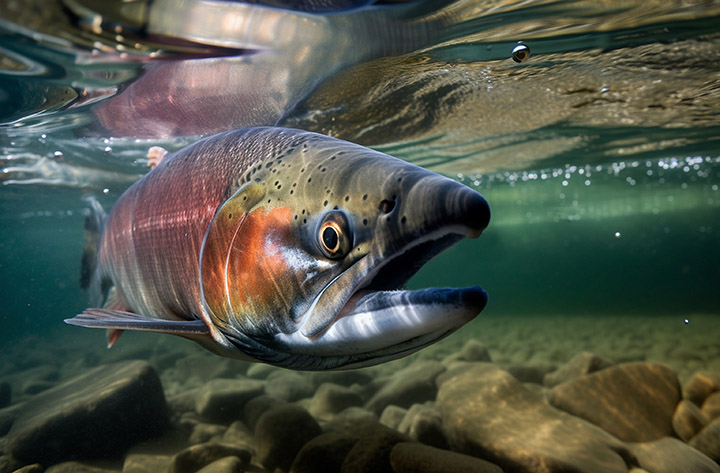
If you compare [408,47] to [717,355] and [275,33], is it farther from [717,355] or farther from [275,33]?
[717,355]

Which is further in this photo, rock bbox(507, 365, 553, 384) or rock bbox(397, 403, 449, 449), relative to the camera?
rock bbox(507, 365, 553, 384)

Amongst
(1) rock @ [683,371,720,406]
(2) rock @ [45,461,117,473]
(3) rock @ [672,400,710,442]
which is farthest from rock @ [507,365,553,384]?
(2) rock @ [45,461,117,473]

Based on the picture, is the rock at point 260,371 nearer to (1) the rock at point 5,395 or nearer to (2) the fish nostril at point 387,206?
(1) the rock at point 5,395

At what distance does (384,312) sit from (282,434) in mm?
4000

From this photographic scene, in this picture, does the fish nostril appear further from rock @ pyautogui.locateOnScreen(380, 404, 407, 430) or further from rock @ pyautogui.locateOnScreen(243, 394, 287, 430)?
rock @ pyautogui.locateOnScreen(380, 404, 407, 430)

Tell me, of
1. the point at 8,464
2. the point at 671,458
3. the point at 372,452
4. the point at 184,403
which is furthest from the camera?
the point at 184,403

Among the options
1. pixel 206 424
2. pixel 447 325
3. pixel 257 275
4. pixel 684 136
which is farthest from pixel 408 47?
pixel 684 136

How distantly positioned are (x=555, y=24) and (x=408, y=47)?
1.99 meters

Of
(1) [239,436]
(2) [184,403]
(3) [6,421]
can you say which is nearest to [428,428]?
(1) [239,436]

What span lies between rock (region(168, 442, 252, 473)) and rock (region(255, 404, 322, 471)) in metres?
0.24

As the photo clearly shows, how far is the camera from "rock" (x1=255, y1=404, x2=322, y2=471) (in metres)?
4.60

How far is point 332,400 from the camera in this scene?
22.2ft

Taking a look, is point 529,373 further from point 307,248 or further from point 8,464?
point 8,464

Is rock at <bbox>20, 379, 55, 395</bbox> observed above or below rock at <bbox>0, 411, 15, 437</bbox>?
below
